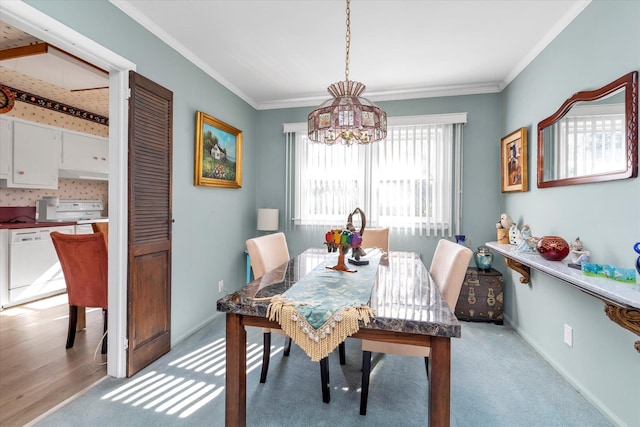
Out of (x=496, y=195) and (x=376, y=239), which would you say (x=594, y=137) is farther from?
(x=376, y=239)

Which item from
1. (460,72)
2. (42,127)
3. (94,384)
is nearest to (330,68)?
(460,72)

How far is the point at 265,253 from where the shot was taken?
212 cm

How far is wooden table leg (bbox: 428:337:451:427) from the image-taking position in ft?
3.76

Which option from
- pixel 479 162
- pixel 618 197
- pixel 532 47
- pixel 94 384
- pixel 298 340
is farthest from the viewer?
pixel 479 162

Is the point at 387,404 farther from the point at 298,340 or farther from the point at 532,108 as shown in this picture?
the point at 532,108

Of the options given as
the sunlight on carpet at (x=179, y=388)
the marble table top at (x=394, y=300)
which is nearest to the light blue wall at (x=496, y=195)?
the sunlight on carpet at (x=179, y=388)

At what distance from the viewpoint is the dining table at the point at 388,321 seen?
1.15 m

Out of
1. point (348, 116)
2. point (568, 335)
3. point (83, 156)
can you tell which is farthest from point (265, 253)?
point (83, 156)

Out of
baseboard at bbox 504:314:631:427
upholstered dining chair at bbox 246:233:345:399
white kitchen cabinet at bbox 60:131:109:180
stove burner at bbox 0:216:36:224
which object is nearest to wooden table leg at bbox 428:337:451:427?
upholstered dining chair at bbox 246:233:345:399

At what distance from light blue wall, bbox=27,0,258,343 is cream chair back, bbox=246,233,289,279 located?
937mm

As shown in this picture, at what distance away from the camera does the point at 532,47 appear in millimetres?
2607

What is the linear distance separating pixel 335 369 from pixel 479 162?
278 cm

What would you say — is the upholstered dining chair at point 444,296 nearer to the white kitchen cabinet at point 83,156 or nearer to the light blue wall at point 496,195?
the light blue wall at point 496,195

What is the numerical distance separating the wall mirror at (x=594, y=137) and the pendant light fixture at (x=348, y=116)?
130cm
